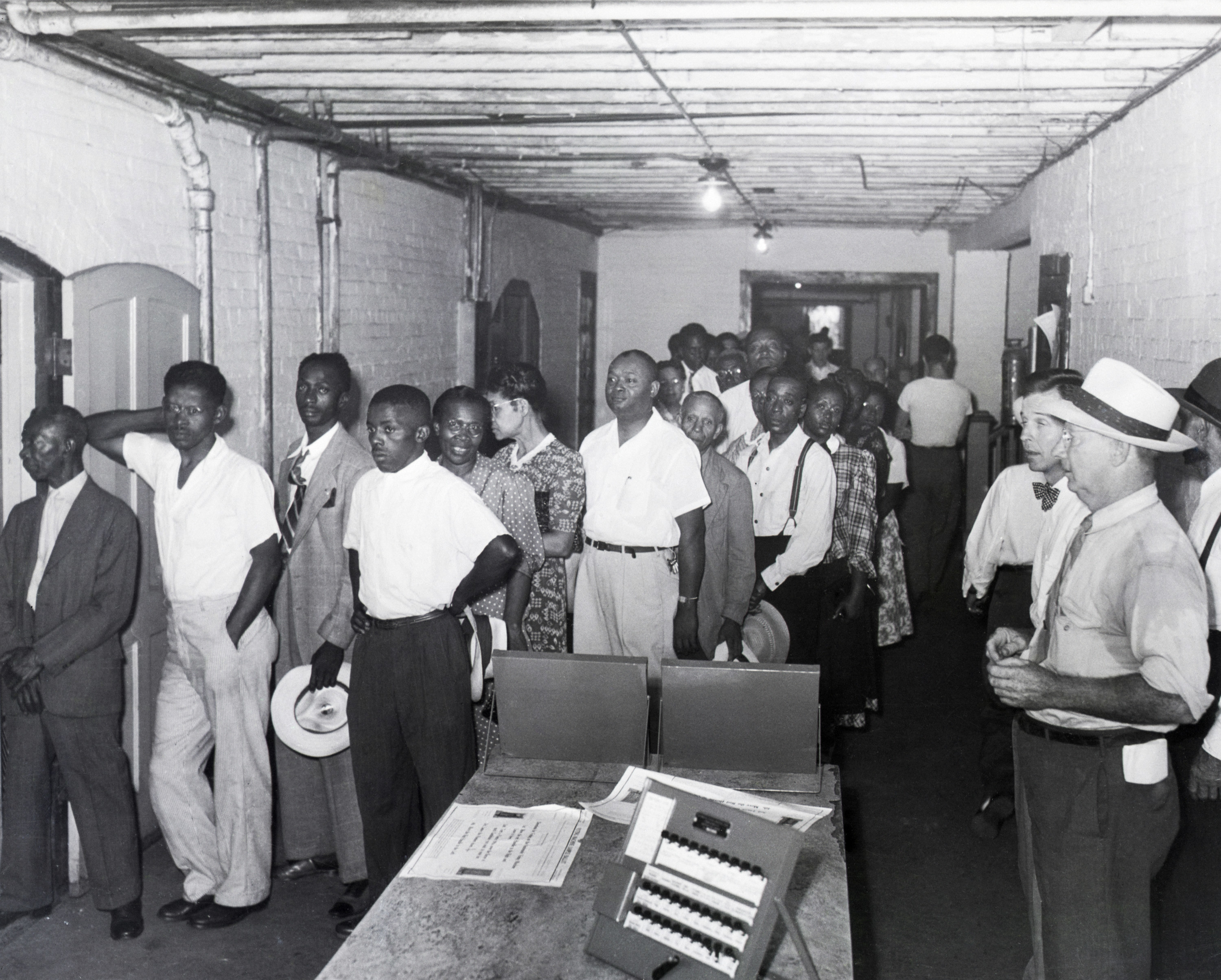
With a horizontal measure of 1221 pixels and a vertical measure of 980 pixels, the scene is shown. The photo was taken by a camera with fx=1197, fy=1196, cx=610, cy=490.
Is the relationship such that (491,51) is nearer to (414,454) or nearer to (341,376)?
(341,376)

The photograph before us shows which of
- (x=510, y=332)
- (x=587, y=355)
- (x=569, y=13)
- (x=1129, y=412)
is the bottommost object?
(x=1129, y=412)

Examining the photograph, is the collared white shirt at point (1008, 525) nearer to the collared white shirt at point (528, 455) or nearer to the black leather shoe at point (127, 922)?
the collared white shirt at point (528, 455)

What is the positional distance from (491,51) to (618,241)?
28.9 ft

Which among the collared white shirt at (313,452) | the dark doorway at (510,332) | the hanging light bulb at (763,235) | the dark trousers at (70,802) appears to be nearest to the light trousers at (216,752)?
the dark trousers at (70,802)

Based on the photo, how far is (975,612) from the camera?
16.4 feet

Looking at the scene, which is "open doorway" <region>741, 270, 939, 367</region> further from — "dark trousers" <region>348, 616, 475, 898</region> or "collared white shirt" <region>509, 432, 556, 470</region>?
"dark trousers" <region>348, 616, 475, 898</region>

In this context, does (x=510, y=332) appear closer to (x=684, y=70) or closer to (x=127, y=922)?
(x=684, y=70)

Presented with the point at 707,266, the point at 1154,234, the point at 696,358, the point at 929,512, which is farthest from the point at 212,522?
the point at 707,266

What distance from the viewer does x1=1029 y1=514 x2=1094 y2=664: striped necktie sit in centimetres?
286

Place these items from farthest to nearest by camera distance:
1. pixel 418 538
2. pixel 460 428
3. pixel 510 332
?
pixel 510 332 → pixel 460 428 → pixel 418 538

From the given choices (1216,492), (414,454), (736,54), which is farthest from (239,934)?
(736,54)

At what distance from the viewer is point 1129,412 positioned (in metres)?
2.74

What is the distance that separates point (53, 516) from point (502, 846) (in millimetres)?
2117

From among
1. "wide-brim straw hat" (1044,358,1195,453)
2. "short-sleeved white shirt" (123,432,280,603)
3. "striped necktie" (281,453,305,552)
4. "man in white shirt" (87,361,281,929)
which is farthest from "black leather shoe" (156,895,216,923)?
"wide-brim straw hat" (1044,358,1195,453)
